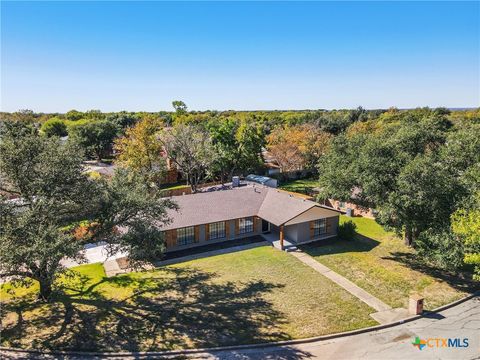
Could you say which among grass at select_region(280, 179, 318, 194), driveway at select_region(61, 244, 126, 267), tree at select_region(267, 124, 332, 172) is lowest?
driveway at select_region(61, 244, 126, 267)

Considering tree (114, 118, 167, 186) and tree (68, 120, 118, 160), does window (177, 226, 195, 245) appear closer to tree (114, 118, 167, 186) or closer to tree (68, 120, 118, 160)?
tree (114, 118, 167, 186)

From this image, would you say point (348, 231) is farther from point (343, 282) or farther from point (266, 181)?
point (266, 181)

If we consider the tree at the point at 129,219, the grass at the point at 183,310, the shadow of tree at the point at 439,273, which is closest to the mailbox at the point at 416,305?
the grass at the point at 183,310

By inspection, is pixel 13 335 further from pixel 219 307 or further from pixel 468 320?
pixel 468 320

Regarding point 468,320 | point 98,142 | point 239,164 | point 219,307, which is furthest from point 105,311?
point 98,142

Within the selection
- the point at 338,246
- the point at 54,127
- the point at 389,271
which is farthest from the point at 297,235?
the point at 54,127

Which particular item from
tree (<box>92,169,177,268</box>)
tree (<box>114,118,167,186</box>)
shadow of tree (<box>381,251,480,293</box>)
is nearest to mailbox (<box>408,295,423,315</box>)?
shadow of tree (<box>381,251,480,293</box>)
